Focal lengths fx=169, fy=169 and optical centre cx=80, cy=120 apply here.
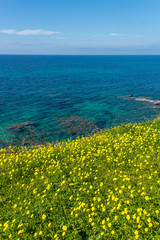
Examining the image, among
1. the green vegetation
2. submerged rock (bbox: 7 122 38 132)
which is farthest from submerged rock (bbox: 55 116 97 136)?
the green vegetation

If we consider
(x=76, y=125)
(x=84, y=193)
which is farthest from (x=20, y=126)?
(x=84, y=193)

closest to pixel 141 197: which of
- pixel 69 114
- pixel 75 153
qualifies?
pixel 75 153

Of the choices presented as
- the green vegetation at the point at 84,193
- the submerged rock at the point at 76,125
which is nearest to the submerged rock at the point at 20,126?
the submerged rock at the point at 76,125

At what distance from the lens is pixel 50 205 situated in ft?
19.5

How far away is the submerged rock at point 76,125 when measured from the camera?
25.4 meters

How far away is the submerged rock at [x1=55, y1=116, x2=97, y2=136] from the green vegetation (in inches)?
596

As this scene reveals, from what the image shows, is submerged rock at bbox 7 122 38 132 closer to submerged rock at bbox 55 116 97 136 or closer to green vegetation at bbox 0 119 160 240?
submerged rock at bbox 55 116 97 136

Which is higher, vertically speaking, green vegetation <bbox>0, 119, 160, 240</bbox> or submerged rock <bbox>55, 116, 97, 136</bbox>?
green vegetation <bbox>0, 119, 160, 240</bbox>

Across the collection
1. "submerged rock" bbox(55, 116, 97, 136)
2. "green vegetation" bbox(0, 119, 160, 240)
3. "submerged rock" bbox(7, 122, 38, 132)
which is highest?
"green vegetation" bbox(0, 119, 160, 240)

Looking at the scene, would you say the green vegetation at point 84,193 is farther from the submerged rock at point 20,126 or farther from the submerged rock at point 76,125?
the submerged rock at point 20,126

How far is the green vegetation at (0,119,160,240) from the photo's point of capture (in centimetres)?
490

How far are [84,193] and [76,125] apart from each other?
21563mm

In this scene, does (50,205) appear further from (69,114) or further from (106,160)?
(69,114)

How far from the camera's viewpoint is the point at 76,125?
2786 centimetres
